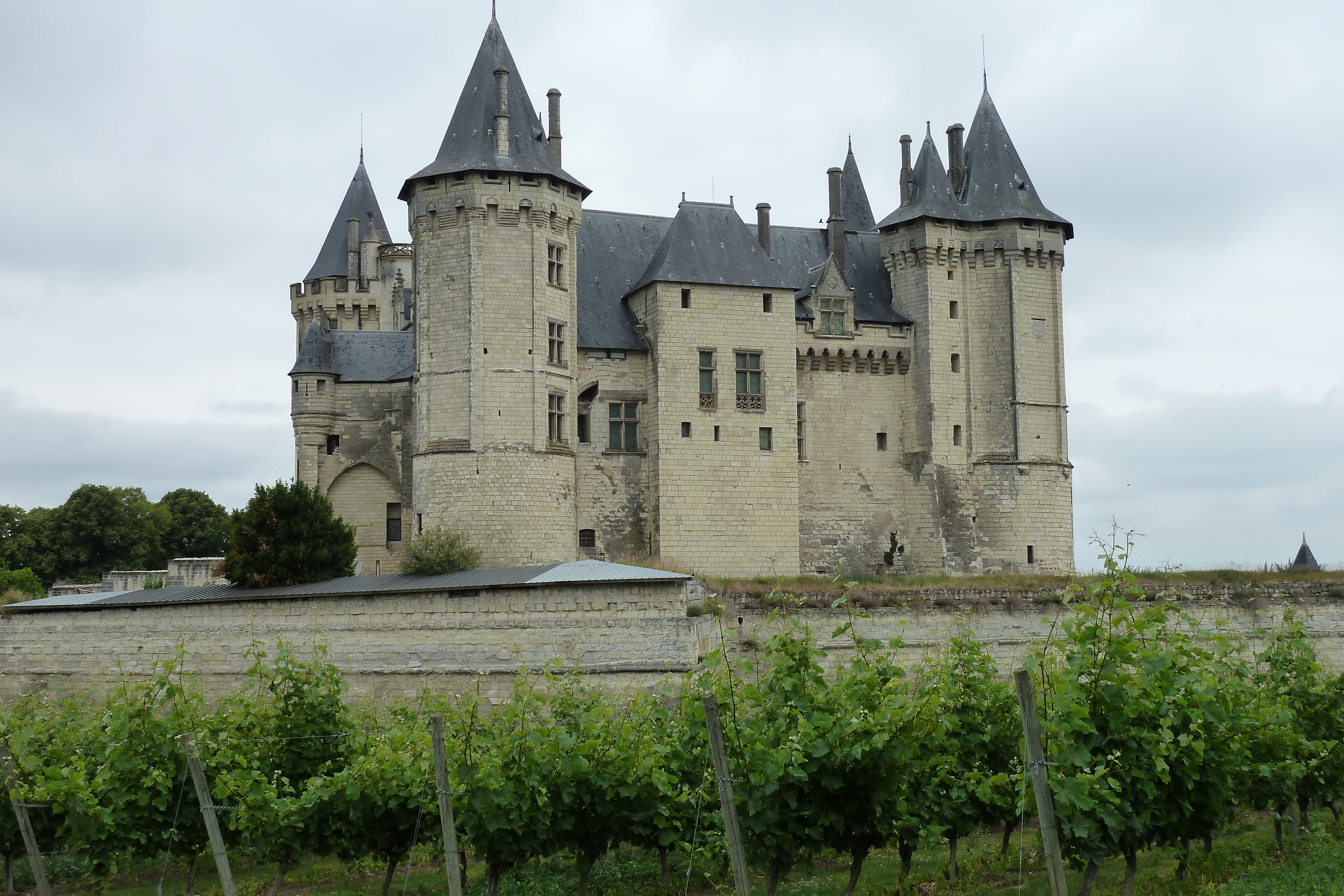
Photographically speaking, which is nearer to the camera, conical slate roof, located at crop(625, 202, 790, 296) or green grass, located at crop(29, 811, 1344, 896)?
green grass, located at crop(29, 811, 1344, 896)

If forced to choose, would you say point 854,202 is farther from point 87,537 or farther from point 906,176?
point 87,537

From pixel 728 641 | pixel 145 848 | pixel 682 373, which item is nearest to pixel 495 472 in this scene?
pixel 682 373

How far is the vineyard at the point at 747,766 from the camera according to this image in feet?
36.8

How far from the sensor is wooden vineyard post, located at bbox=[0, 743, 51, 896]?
13367 millimetres

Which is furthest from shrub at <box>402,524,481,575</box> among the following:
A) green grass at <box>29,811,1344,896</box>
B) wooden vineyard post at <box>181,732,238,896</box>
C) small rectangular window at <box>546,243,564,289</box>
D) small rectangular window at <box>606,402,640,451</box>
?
wooden vineyard post at <box>181,732,238,896</box>

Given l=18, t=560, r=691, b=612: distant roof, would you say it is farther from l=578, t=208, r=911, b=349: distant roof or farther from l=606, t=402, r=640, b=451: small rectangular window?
l=578, t=208, r=911, b=349: distant roof

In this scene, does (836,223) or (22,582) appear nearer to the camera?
(836,223)

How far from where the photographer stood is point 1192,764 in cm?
1157

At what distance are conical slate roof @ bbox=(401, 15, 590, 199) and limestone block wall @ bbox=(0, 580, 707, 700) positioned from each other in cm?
1185

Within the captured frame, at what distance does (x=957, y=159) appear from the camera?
3922 centimetres

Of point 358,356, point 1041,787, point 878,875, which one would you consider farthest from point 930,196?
point 1041,787

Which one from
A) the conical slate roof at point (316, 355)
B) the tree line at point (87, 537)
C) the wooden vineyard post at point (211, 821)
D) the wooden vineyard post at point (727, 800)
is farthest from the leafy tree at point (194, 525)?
the wooden vineyard post at point (727, 800)

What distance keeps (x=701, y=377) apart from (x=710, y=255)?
11.6 ft

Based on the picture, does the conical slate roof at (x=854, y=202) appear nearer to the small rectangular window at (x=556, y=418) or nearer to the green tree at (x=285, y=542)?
the small rectangular window at (x=556, y=418)
